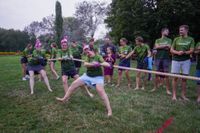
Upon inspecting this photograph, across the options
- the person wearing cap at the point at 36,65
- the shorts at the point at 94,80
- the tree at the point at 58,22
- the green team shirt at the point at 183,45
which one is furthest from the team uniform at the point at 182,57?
the tree at the point at 58,22

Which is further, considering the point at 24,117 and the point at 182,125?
the point at 24,117

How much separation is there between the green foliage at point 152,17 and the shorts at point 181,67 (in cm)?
1825

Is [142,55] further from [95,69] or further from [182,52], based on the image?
[95,69]

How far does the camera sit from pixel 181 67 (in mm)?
8109

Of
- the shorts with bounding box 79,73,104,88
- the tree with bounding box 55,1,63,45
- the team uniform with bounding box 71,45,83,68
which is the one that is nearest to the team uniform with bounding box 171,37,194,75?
the shorts with bounding box 79,73,104,88

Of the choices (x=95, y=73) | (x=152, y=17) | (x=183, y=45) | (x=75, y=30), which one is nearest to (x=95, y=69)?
(x=95, y=73)

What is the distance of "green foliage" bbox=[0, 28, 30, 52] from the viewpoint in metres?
63.6

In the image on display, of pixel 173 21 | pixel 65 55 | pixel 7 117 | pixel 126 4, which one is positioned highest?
pixel 126 4

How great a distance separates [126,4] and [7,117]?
944 inches

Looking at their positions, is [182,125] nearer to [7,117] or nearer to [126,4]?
[7,117]

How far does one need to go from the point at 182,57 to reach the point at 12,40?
61492 mm

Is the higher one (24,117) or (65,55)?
(65,55)

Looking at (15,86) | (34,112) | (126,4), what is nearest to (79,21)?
(126,4)

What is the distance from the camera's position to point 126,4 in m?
28.7
